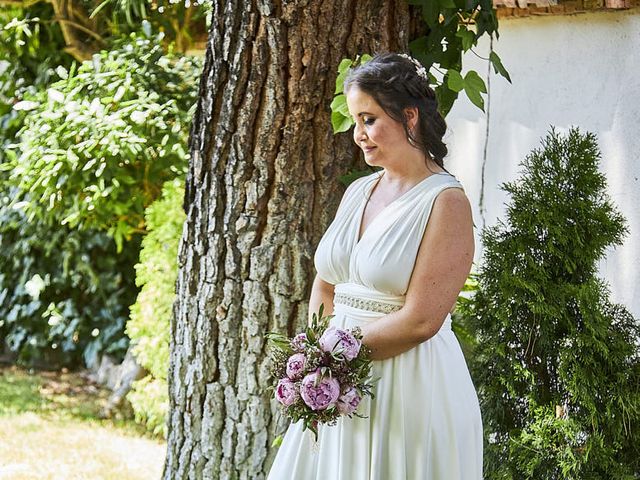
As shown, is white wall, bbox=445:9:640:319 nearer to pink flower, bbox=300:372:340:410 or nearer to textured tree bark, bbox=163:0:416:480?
textured tree bark, bbox=163:0:416:480

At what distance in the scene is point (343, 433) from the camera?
8.56 ft

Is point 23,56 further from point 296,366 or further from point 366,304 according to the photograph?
point 296,366

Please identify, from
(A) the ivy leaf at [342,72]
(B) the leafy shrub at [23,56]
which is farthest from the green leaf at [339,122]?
(B) the leafy shrub at [23,56]

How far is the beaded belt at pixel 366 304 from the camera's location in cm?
258

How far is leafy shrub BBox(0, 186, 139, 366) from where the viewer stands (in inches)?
276

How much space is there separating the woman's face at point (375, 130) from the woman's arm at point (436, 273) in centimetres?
19

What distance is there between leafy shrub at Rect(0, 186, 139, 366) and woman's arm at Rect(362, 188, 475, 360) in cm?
470

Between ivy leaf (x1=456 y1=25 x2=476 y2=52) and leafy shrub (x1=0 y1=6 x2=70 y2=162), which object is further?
leafy shrub (x1=0 y1=6 x2=70 y2=162)

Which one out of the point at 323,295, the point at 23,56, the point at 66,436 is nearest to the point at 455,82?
the point at 323,295

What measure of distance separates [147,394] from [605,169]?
A: 2790 mm

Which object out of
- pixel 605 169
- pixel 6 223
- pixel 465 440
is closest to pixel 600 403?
pixel 465 440

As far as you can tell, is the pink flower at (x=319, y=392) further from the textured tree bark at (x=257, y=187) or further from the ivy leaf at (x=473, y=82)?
the ivy leaf at (x=473, y=82)

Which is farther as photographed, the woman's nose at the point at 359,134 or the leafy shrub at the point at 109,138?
the leafy shrub at the point at 109,138

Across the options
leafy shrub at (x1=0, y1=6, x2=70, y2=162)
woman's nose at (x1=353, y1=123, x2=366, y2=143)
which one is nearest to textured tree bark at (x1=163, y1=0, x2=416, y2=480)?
woman's nose at (x1=353, y1=123, x2=366, y2=143)
